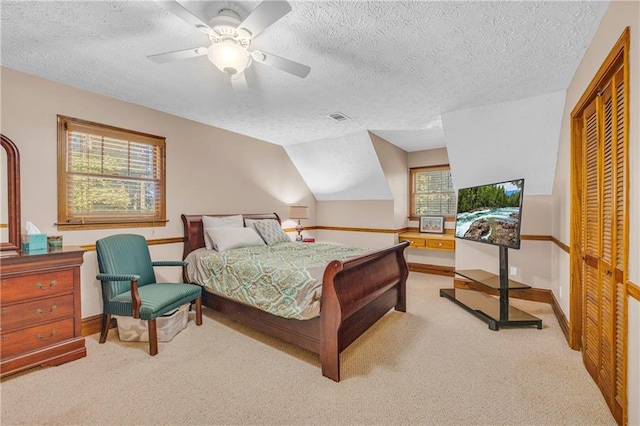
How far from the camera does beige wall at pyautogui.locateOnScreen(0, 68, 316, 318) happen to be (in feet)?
8.70

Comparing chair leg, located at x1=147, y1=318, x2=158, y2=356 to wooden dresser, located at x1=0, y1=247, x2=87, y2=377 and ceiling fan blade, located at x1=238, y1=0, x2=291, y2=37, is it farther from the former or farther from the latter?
ceiling fan blade, located at x1=238, y1=0, x2=291, y2=37

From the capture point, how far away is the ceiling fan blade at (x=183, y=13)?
1.46 metres

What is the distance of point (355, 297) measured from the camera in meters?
2.51

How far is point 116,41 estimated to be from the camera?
2133 millimetres

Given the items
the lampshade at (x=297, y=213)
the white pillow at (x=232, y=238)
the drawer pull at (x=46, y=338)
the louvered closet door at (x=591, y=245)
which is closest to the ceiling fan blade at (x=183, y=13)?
the white pillow at (x=232, y=238)

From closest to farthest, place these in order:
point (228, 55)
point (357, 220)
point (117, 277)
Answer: point (228, 55)
point (117, 277)
point (357, 220)

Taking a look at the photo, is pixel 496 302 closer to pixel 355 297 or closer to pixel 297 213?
pixel 355 297

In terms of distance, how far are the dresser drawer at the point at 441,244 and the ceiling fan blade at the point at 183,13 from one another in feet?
14.7

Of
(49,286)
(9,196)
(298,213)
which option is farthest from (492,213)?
(9,196)

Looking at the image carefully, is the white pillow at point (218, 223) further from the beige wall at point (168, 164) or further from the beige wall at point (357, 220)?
the beige wall at point (357, 220)

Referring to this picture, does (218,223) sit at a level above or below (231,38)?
below

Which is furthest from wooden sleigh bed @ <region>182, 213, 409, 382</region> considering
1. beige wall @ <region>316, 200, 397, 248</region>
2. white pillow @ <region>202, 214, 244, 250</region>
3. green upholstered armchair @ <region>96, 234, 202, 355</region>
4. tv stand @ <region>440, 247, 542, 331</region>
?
beige wall @ <region>316, 200, 397, 248</region>

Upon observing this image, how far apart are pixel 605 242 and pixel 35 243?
4.18 m

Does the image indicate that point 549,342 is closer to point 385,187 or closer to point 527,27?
point 527,27
